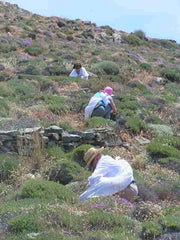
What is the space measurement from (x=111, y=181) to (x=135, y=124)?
523 cm

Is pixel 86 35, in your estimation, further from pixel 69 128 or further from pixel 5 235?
pixel 5 235

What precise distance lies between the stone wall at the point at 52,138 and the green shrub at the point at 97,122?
354 mm

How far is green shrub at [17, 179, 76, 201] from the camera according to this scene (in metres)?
6.11

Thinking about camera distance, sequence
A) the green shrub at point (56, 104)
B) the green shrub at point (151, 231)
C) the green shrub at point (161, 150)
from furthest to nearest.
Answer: the green shrub at point (56, 104), the green shrub at point (161, 150), the green shrub at point (151, 231)

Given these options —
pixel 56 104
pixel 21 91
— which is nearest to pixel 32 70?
pixel 21 91

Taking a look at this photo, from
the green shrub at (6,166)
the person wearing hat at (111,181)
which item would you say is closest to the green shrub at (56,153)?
the green shrub at (6,166)

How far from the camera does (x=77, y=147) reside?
9.37m

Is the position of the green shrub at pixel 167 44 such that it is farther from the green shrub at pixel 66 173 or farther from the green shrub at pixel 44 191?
the green shrub at pixel 44 191

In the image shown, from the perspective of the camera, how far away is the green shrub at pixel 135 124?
11.3 metres

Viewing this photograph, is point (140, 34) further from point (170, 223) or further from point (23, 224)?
point (23, 224)

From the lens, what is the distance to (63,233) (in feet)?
15.3

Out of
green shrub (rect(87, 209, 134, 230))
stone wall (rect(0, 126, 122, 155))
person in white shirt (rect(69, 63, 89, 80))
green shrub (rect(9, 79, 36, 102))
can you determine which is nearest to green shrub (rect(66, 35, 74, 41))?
person in white shirt (rect(69, 63, 89, 80))

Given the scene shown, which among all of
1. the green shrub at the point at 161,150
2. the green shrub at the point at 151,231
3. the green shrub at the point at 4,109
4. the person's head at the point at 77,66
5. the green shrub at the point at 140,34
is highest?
the green shrub at the point at 140,34

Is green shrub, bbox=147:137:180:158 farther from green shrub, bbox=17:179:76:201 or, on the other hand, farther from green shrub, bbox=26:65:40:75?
green shrub, bbox=26:65:40:75
